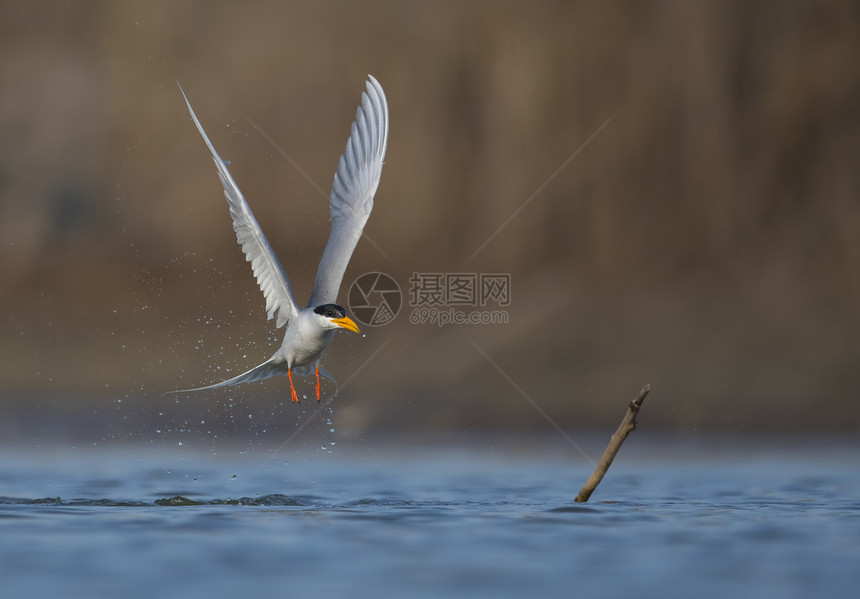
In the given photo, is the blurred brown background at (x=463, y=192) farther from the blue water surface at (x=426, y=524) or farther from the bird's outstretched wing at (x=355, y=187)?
the bird's outstretched wing at (x=355, y=187)

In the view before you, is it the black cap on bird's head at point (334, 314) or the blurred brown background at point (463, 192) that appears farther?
the blurred brown background at point (463, 192)

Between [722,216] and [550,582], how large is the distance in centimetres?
1479

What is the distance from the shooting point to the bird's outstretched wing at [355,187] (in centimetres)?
1097

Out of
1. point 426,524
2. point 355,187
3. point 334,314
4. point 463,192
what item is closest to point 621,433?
point 426,524

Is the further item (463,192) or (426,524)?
(463,192)

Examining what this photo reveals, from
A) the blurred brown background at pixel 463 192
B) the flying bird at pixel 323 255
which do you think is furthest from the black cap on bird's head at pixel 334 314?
the blurred brown background at pixel 463 192

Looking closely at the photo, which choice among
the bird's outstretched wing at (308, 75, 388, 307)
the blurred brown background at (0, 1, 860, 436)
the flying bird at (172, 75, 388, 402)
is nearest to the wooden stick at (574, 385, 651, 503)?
the flying bird at (172, 75, 388, 402)

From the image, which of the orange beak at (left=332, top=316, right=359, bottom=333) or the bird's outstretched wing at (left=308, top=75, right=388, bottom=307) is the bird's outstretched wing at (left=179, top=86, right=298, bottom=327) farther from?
the orange beak at (left=332, top=316, right=359, bottom=333)

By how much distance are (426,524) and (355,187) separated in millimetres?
3132

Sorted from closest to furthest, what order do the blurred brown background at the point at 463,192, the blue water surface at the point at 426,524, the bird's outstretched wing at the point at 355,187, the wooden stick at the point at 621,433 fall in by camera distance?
the blue water surface at the point at 426,524 < the wooden stick at the point at 621,433 < the bird's outstretched wing at the point at 355,187 < the blurred brown background at the point at 463,192

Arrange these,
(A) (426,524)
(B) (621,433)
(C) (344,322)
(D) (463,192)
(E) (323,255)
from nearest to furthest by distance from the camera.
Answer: (B) (621,433), (A) (426,524), (C) (344,322), (E) (323,255), (D) (463,192)

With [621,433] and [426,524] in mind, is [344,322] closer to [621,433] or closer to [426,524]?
[426,524]

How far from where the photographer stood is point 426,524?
9688mm

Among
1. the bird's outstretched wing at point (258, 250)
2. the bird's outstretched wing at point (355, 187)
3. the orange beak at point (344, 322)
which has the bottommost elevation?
the orange beak at point (344, 322)
